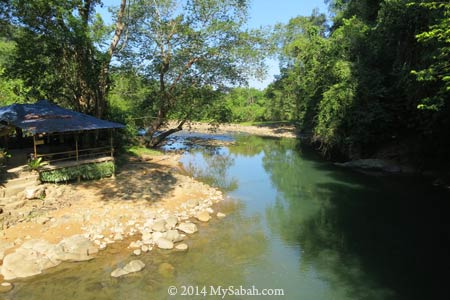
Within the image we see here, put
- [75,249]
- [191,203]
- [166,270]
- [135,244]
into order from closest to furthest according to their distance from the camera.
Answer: [166,270], [75,249], [135,244], [191,203]

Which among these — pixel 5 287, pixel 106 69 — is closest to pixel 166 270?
pixel 5 287

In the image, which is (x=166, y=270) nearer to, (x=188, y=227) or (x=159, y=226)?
(x=159, y=226)

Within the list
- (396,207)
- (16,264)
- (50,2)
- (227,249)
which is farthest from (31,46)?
(396,207)

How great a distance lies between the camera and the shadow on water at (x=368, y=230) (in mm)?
8516

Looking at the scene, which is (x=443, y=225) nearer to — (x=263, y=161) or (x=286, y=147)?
(x=263, y=161)

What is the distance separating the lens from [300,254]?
32.5 feet

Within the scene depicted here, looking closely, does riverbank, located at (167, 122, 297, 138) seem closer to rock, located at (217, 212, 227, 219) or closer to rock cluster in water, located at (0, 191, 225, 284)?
rock, located at (217, 212, 227, 219)

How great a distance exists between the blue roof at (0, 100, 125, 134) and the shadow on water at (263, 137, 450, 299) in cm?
875

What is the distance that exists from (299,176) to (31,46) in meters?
16.5

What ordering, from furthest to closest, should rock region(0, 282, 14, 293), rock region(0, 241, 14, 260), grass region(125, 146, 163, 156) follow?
grass region(125, 146, 163, 156)
rock region(0, 241, 14, 260)
rock region(0, 282, 14, 293)

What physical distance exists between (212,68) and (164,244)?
1618 cm

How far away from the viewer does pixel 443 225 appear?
12039mm

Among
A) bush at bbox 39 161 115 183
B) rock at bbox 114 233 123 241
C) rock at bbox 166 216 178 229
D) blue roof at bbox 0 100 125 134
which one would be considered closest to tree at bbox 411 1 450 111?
rock at bbox 166 216 178 229

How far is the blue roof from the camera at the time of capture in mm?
12587
